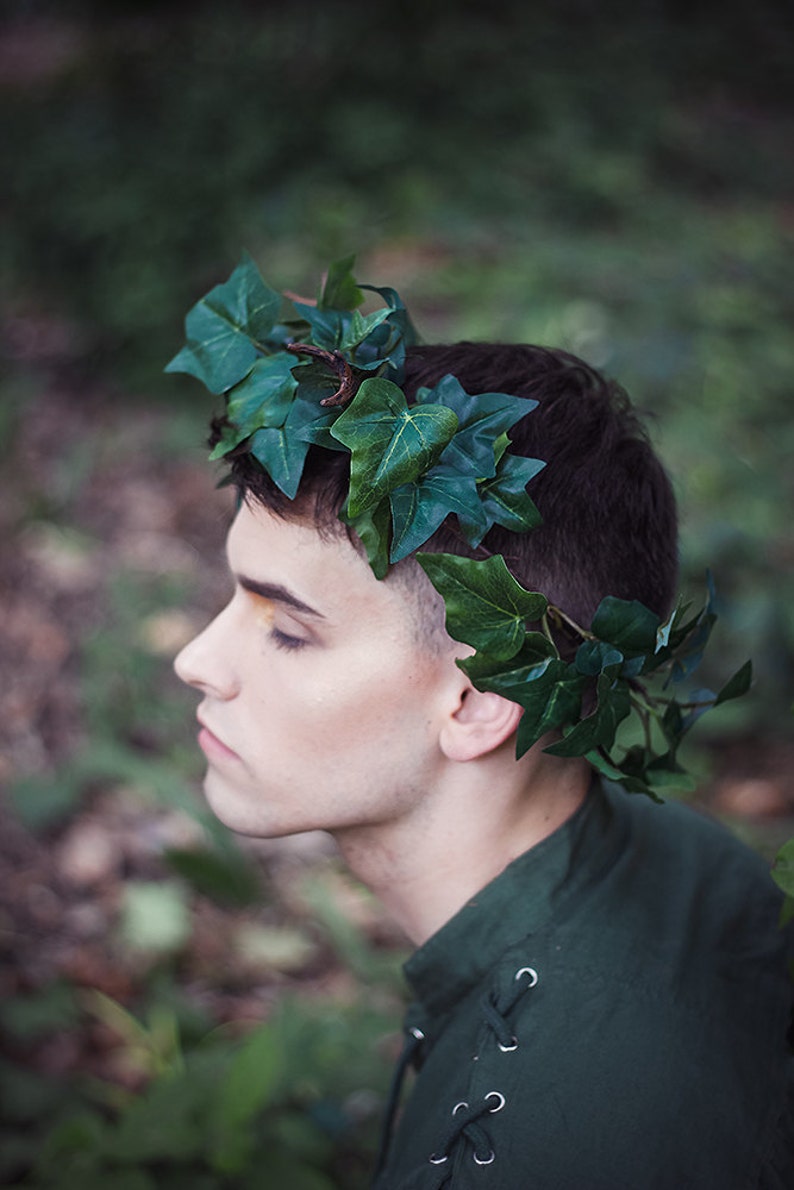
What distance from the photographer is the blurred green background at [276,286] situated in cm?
346

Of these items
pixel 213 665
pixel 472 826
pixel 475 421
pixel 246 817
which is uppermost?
pixel 475 421

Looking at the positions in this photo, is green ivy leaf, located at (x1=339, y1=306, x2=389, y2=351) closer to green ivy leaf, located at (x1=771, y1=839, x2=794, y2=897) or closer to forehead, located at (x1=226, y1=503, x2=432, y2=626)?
forehead, located at (x1=226, y1=503, x2=432, y2=626)

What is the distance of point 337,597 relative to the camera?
171cm

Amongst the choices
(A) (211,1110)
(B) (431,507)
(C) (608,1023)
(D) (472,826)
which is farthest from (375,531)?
(A) (211,1110)

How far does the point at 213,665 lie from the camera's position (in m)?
1.84

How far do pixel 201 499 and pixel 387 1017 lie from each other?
3536 mm

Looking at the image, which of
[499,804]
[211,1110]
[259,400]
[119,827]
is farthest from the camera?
[119,827]

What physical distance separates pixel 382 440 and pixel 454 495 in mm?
130

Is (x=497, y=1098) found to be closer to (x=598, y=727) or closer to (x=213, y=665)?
(x=598, y=727)

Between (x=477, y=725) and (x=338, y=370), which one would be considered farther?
(x=477, y=725)

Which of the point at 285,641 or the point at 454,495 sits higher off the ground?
the point at 454,495

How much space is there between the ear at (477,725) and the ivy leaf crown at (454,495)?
0.09 m

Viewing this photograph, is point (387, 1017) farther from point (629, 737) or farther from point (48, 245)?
point (48, 245)

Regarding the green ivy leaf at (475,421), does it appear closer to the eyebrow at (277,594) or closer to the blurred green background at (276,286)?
the eyebrow at (277,594)
